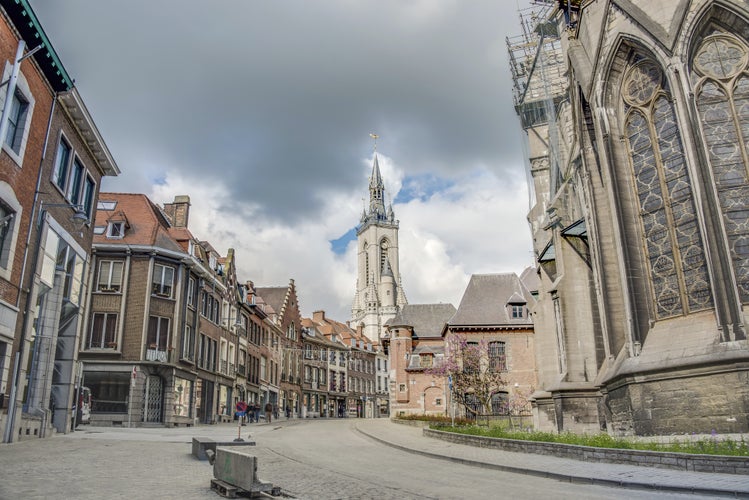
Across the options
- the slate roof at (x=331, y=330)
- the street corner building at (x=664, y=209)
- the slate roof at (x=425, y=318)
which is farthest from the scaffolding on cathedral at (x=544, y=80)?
the slate roof at (x=331, y=330)

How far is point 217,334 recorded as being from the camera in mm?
41406

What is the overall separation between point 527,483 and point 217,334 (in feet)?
109

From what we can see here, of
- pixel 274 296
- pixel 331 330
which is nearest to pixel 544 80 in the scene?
pixel 274 296

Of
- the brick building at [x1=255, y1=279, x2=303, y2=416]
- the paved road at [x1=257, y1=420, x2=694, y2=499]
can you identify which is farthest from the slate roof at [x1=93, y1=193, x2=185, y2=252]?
the brick building at [x1=255, y1=279, x2=303, y2=416]

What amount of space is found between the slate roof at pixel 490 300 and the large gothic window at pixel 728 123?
99.6 feet

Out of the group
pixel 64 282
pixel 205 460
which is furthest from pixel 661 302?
pixel 64 282

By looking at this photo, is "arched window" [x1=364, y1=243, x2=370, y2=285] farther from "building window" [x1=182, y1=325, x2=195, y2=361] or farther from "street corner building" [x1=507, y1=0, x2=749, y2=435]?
"street corner building" [x1=507, y1=0, x2=749, y2=435]

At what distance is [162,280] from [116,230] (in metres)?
3.76

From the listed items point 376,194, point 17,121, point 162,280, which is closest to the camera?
point 17,121

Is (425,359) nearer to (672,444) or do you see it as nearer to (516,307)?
(516,307)

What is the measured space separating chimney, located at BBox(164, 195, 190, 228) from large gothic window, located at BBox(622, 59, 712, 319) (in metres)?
30.7

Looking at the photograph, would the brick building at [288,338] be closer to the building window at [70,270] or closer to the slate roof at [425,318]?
the slate roof at [425,318]

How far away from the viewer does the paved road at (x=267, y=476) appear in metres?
8.99

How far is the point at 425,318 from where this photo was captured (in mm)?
62094
